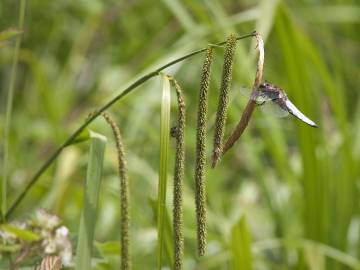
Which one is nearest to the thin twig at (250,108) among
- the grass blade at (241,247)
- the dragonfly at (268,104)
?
the dragonfly at (268,104)

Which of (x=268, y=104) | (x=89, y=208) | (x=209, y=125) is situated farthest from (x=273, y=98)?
(x=209, y=125)

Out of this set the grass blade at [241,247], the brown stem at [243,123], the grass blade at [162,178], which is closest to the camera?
the brown stem at [243,123]

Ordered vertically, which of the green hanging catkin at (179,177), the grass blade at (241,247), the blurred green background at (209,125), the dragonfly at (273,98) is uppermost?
the blurred green background at (209,125)

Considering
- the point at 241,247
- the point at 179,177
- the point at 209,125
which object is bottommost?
the point at 179,177

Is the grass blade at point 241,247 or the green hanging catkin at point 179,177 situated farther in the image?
the grass blade at point 241,247

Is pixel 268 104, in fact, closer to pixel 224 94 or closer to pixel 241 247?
pixel 224 94

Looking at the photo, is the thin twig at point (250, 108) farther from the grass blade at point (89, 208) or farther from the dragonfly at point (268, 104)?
the grass blade at point (89, 208)
